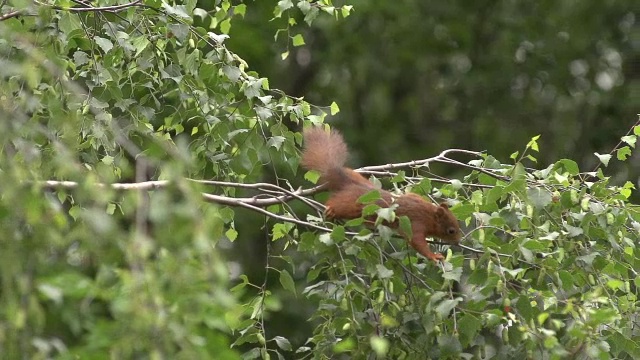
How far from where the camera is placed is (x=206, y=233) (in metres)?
2.45

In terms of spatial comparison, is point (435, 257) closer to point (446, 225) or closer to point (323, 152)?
point (446, 225)

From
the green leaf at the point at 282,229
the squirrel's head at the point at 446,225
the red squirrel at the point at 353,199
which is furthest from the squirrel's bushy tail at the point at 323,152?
the squirrel's head at the point at 446,225

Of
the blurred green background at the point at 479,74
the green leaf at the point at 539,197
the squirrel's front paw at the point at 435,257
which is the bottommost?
the blurred green background at the point at 479,74

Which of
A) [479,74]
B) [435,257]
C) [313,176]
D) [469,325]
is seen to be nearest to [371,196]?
[435,257]

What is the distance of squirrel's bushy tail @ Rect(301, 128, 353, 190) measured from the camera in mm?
5184

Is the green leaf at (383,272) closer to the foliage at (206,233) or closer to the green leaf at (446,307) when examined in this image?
the foliage at (206,233)

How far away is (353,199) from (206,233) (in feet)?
7.83

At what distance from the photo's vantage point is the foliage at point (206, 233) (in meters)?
2.48

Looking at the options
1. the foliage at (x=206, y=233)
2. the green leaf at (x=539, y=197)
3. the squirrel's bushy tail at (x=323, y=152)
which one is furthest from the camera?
the squirrel's bushy tail at (x=323, y=152)

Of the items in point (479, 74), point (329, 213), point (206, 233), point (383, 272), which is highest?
point (206, 233)

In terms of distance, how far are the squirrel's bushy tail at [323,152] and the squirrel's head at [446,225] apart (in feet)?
1.49

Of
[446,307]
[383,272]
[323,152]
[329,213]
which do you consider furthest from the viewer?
[323,152]

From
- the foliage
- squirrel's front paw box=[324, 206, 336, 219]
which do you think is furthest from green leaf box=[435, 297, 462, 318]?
squirrel's front paw box=[324, 206, 336, 219]

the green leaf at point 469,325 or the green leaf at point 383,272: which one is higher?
the green leaf at point 383,272
